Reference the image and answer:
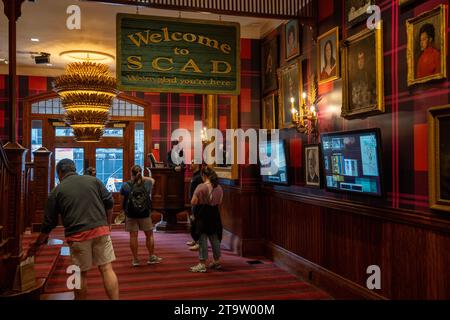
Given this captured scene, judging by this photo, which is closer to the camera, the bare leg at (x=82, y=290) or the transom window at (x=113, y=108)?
the bare leg at (x=82, y=290)

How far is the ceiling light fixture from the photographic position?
8.91 meters

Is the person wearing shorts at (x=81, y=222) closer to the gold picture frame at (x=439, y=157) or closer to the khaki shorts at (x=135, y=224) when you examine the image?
the khaki shorts at (x=135, y=224)

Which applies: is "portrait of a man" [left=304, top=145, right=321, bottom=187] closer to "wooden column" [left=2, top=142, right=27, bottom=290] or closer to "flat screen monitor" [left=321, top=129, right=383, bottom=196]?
"flat screen monitor" [left=321, top=129, right=383, bottom=196]

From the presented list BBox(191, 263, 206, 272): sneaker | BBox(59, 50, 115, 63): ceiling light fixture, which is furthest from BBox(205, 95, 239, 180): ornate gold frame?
BBox(59, 50, 115, 63): ceiling light fixture

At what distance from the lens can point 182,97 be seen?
11.2 m

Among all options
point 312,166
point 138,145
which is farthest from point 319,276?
point 138,145

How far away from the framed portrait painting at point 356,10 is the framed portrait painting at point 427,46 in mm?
704

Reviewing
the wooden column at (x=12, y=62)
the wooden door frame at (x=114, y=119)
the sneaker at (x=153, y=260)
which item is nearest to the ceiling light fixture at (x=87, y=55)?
the wooden door frame at (x=114, y=119)

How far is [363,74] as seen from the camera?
4.00 m

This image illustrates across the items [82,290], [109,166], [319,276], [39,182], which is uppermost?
[109,166]

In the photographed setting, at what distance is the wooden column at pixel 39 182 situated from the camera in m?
7.59

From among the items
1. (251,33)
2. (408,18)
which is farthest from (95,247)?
(251,33)

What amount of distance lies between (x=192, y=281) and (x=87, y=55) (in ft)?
19.8

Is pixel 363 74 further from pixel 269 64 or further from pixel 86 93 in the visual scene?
pixel 86 93
